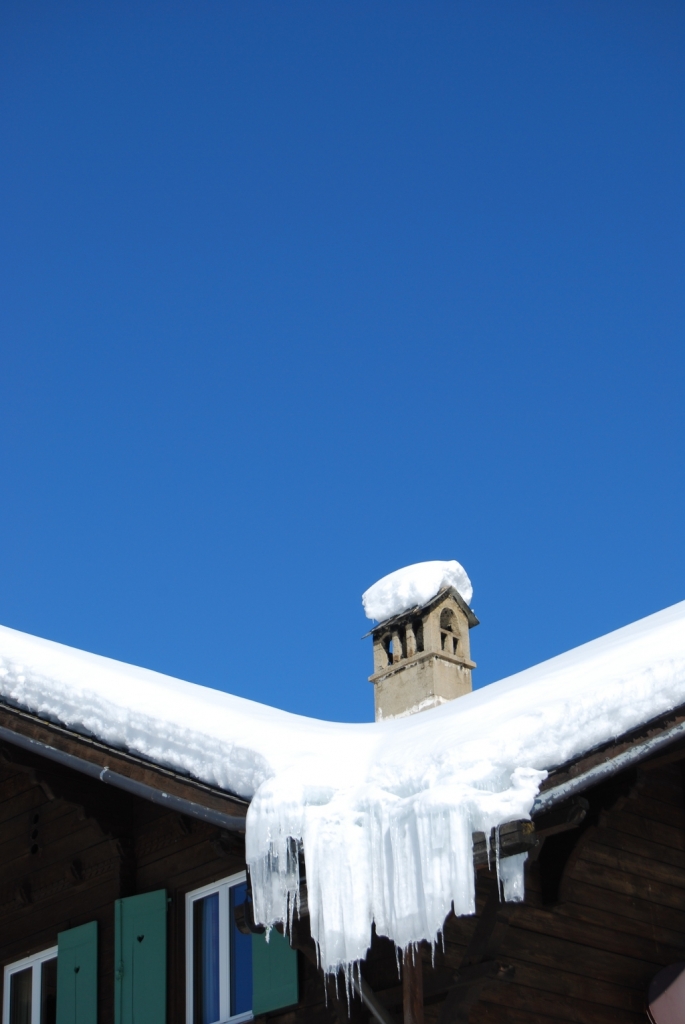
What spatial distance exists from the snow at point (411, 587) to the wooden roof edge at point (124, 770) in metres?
8.98

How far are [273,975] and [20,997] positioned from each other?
240cm

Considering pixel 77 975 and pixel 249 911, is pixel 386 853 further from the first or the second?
pixel 77 975

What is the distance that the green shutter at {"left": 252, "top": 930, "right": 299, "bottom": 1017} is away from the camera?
6.48 m

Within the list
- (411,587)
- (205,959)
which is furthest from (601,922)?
(411,587)

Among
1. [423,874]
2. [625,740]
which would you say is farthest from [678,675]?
[423,874]

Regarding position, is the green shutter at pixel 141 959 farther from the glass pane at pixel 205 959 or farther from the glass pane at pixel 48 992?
the glass pane at pixel 48 992

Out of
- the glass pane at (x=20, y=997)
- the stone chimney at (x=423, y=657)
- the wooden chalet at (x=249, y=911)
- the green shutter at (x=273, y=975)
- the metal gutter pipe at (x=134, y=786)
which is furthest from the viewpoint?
the stone chimney at (x=423, y=657)

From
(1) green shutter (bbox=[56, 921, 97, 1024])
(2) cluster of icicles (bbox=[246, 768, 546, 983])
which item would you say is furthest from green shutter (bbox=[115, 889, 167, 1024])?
(2) cluster of icicles (bbox=[246, 768, 546, 983])

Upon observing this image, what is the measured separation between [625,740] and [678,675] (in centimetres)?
40

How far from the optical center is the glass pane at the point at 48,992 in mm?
7820

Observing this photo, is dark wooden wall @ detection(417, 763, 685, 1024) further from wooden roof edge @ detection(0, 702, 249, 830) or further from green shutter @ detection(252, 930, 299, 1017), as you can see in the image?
wooden roof edge @ detection(0, 702, 249, 830)

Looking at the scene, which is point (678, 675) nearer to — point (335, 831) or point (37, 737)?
point (335, 831)

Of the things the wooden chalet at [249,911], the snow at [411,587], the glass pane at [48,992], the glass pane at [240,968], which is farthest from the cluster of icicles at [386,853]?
the snow at [411,587]

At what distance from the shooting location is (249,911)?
18.8ft
